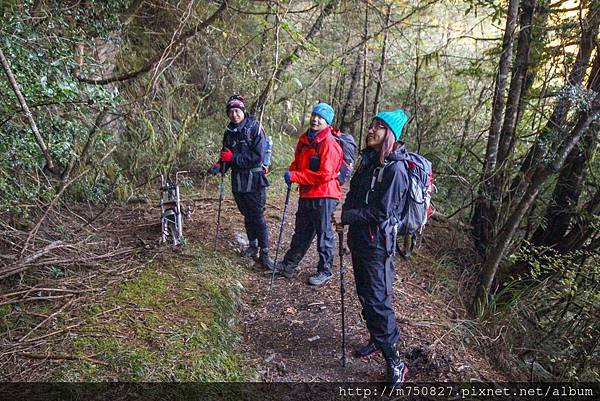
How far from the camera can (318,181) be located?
17.1 feet

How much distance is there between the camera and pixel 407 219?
388 cm

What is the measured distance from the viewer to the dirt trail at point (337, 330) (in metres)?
4.22

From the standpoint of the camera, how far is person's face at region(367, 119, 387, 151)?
12.2ft

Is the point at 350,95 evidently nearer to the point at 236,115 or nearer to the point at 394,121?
the point at 236,115

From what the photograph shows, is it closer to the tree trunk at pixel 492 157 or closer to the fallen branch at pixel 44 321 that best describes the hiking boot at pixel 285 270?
the fallen branch at pixel 44 321

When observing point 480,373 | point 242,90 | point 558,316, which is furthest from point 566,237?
point 242,90

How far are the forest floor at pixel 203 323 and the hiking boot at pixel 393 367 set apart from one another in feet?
0.80

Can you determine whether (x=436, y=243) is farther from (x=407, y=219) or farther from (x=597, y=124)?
(x=407, y=219)

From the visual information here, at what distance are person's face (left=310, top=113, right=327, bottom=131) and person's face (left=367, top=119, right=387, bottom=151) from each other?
51.9 inches

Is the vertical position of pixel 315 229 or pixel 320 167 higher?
pixel 320 167

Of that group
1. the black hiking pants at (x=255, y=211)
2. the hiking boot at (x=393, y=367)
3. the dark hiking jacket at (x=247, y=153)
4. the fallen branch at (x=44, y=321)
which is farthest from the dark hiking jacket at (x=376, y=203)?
the fallen branch at (x=44, y=321)

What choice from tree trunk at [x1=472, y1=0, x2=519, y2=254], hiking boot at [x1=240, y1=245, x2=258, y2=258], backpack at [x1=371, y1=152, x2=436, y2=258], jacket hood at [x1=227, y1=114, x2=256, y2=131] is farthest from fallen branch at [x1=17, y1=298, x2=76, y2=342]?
tree trunk at [x1=472, y1=0, x2=519, y2=254]

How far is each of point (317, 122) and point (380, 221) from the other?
71.5 inches

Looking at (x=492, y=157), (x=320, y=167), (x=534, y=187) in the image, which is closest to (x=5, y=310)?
(x=320, y=167)
